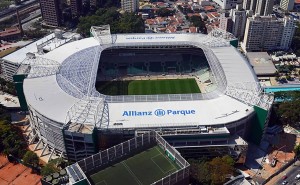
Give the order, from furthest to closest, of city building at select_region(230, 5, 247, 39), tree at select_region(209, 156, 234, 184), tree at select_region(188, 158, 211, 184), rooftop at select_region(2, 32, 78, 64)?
city building at select_region(230, 5, 247, 39) → rooftop at select_region(2, 32, 78, 64) → tree at select_region(188, 158, 211, 184) → tree at select_region(209, 156, 234, 184)

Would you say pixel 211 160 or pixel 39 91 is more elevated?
pixel 39 91

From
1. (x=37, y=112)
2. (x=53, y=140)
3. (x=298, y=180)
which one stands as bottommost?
(x=298, y=180)

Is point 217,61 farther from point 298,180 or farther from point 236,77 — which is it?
point 298,180

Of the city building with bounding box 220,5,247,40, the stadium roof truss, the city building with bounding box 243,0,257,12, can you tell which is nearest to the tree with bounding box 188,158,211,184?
the stadium roof truss

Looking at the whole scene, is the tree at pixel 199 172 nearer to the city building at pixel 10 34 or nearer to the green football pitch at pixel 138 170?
the green football pitch at pixel 138 170

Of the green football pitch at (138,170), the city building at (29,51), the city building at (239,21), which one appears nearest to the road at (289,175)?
the green football pitch at (138,170)

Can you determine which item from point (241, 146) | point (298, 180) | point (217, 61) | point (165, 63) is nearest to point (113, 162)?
point (241, 146)

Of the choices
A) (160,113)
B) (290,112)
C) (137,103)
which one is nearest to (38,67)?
(137,103)

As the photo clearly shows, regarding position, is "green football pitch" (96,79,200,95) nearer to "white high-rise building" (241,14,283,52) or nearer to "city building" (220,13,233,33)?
"white high-rise building" (241,14,283,52)
